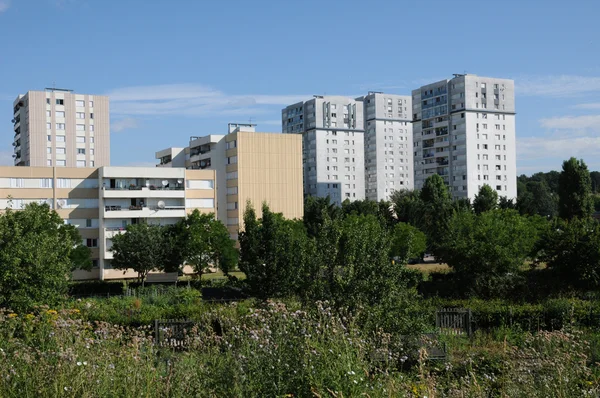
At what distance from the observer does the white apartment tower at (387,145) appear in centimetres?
11675

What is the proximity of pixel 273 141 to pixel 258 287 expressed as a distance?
1548 inches

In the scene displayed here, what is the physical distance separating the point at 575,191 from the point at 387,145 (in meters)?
58.4

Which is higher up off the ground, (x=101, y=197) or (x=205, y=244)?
(x=101, y=197)

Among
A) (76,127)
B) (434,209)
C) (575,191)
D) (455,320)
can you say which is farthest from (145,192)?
(455,320)

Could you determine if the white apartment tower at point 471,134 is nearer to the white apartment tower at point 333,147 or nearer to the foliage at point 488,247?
the white apartment tower at point 333,147

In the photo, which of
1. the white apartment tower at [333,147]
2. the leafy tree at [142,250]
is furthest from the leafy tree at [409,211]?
the white apartment tower at [333,147]

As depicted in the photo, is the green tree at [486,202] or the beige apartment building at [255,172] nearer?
the beige apartment building at [255,172]

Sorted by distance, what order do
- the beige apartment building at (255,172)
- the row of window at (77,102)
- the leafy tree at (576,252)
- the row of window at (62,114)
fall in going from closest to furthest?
1. the leafy tree at (576,252)
2. the beige apartment building at (255,172)
3. the row of window at (62,114)
4. the row of window at (77,102)

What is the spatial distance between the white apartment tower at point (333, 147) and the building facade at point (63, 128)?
121ft

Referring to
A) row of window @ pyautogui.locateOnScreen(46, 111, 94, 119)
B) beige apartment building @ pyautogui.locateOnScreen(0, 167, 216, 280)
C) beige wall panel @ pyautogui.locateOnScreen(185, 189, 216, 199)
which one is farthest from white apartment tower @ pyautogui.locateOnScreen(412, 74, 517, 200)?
beige apartment building @ pyautogui.locateOnScreen(0, 167, 216, 280)

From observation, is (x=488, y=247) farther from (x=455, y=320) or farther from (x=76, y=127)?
(x=76, y=127)

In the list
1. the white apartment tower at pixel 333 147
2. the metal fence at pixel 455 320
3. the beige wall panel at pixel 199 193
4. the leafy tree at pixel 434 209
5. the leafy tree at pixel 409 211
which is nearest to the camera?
the metal fence at pixel 455 320

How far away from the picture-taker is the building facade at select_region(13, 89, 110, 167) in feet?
273

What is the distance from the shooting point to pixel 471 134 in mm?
99062
